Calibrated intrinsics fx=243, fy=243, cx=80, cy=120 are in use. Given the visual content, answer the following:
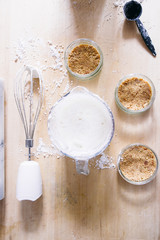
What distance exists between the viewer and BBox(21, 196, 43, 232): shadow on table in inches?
30.2

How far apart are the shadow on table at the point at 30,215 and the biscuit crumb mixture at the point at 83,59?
44 centimetres

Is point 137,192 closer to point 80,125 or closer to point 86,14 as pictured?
point 80,125

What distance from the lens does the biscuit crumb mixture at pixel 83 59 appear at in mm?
738

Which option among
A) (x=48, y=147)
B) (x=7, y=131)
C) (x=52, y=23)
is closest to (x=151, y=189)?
(x=48, y=147)

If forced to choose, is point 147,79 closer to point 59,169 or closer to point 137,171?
→ point 137,171

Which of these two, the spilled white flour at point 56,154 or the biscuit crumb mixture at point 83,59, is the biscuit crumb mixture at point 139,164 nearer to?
the spilled white flour at point 56,154

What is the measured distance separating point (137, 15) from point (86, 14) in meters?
0.16

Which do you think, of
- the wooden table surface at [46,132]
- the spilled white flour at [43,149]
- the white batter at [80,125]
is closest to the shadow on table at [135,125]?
the wooden table surface at [46,132]

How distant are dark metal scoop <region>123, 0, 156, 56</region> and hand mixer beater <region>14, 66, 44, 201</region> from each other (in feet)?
1.08

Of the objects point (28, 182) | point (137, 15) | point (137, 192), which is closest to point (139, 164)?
point (137, 192)

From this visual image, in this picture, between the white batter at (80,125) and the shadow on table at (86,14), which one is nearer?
the white batter at (80,125)

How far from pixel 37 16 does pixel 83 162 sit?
18.8 inches

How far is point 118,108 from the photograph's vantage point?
756 mm

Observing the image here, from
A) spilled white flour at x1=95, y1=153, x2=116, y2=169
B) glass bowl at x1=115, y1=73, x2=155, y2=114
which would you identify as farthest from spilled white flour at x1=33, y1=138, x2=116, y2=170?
glass bowl at x1=115, y1=73, x2=155, y2=114
